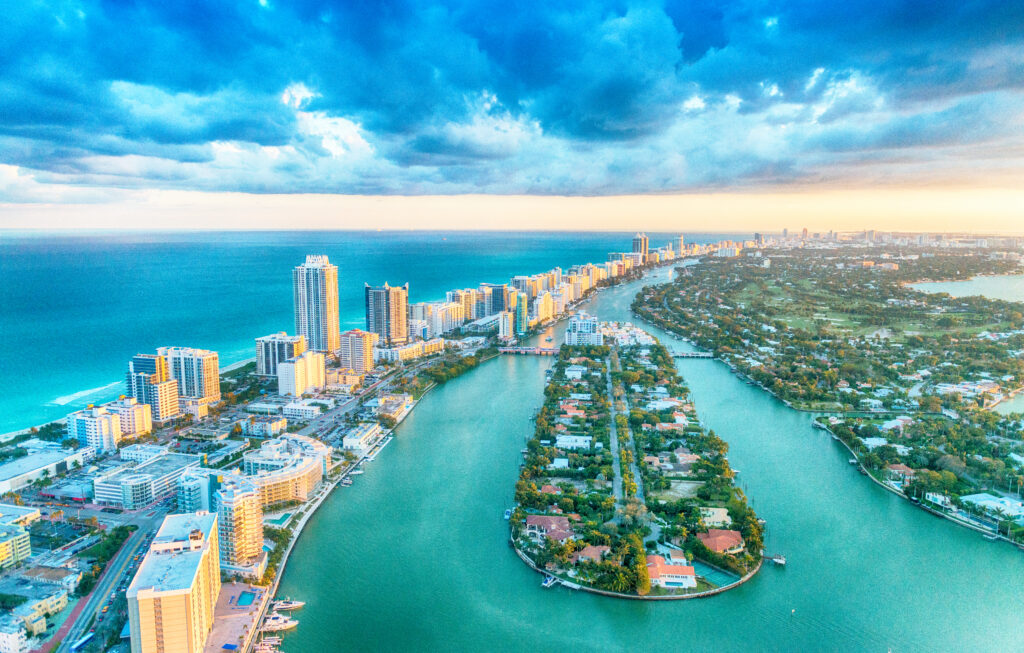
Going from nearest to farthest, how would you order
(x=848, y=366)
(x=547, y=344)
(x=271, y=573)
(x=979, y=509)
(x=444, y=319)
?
(x=271, y=573) → (x=979, y=509) → (x=848, y=366) → (x=547, y=344) → (x=444, y=319)

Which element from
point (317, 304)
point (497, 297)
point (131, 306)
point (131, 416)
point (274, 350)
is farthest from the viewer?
point (497, 297)

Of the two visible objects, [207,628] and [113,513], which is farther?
[113,513]

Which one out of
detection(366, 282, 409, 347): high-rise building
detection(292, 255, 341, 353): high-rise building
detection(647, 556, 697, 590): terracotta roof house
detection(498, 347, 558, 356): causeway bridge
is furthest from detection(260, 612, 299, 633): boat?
detection(498, 347, 558, 356): causeway bridge

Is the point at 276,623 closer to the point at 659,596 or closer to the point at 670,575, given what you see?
the point at 659,596

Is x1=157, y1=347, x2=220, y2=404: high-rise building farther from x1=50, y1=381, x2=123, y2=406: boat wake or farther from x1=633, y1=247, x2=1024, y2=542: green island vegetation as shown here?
x1=633, y1=247, x2=1024, y2=542: green island vegetation

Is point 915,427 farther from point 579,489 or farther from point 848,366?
point 579,489

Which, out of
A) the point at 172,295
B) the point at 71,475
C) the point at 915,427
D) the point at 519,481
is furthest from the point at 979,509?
the point at 172,295

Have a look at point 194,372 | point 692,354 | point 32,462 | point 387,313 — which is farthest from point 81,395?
point 692,354
